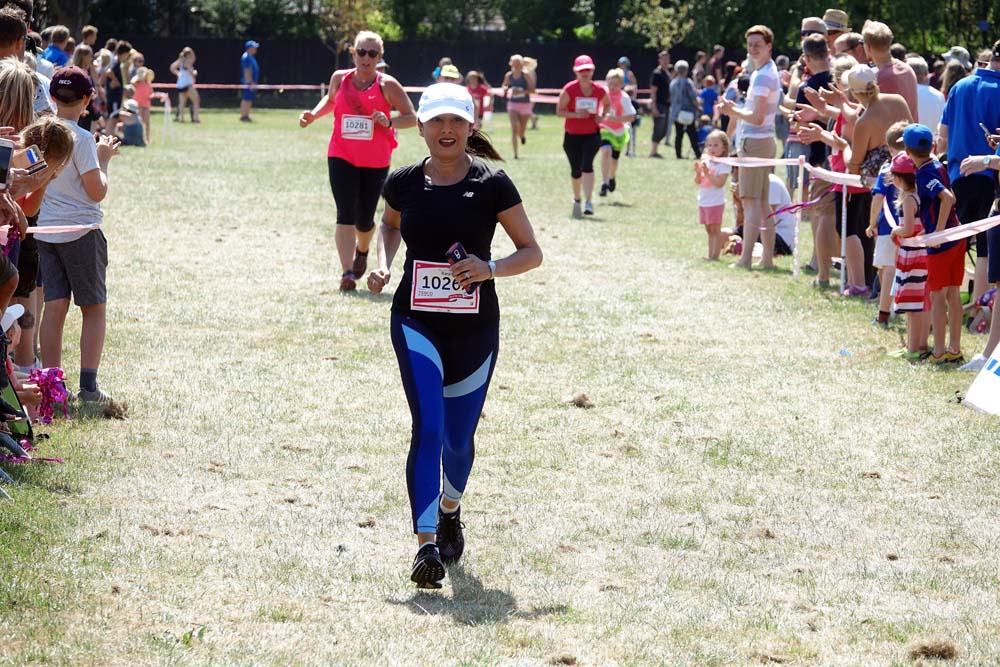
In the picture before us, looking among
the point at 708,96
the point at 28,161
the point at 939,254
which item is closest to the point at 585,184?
the point at 939,254

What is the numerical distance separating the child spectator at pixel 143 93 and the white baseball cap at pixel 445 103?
24861 millimetres

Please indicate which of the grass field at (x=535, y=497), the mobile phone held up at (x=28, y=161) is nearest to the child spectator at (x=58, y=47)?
the grass field at (x=535, y=497)

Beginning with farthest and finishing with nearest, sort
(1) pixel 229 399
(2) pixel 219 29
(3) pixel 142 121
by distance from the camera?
(2) pixel 219 29
(3) pixel 142 121
(1) pixel 229 399

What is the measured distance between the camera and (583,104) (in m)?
17.3

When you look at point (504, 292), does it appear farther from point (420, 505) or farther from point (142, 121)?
point (142, 121)

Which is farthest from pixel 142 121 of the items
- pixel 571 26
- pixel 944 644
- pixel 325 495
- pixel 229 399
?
pixel 571 26

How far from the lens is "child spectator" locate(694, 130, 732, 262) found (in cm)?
1405

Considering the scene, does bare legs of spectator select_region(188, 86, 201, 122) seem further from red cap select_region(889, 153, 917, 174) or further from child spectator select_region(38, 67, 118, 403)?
child spectator select_region(38, 67, 118, 403)

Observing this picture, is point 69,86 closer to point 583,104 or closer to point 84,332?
point 84,332

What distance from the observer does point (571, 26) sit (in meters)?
58.5

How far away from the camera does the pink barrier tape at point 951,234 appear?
8695mm

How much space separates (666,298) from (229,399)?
497 centimetres

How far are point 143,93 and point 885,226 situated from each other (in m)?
23.6

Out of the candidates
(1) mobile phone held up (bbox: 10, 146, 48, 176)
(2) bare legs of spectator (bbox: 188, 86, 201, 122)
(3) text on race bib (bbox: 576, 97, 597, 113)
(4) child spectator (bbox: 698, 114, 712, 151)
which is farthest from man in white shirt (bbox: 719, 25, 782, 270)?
(2) bare legs of spectator (bbox: 188, 86, 201, 122)
